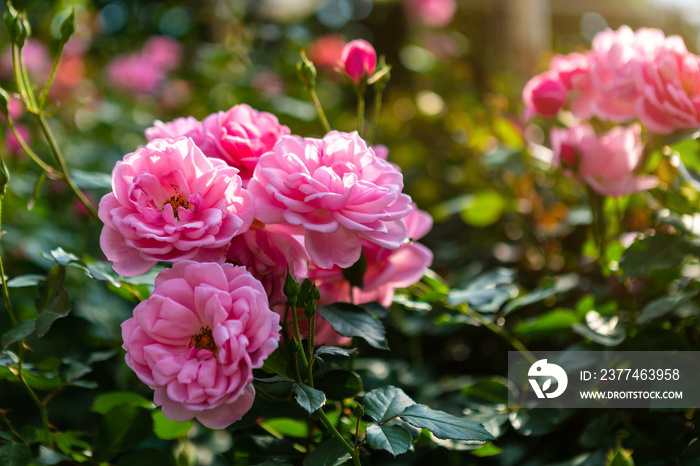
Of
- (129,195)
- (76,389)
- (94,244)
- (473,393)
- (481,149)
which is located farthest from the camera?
(481,149)

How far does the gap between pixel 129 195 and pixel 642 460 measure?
0.68m

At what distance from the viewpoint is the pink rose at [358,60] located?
0.77m

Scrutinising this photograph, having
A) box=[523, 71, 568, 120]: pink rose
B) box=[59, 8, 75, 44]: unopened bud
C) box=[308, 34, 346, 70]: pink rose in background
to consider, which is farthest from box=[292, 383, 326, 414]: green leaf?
box=[308, 34, 346, 70]: pink rose in background

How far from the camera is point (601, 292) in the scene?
1082 mm

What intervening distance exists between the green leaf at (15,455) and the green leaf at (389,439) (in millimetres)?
366

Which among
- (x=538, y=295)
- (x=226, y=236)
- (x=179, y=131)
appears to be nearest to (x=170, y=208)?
(x=226, y=236)

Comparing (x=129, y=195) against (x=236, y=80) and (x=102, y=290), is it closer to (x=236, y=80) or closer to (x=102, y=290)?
(x=102, y=290)

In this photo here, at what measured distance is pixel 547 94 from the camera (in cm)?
95

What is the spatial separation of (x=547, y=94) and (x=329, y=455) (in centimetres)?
69

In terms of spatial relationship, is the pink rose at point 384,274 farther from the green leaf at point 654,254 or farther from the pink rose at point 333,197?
the green leaf at point 654,254

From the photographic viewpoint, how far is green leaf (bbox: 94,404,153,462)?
0.68m

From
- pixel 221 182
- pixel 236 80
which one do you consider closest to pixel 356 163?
pixel 221 182

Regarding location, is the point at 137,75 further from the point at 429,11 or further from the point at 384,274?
the point at 384,274

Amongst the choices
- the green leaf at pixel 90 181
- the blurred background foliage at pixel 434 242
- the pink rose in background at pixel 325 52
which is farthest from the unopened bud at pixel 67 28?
the pink rose in background at pixel 325 52
